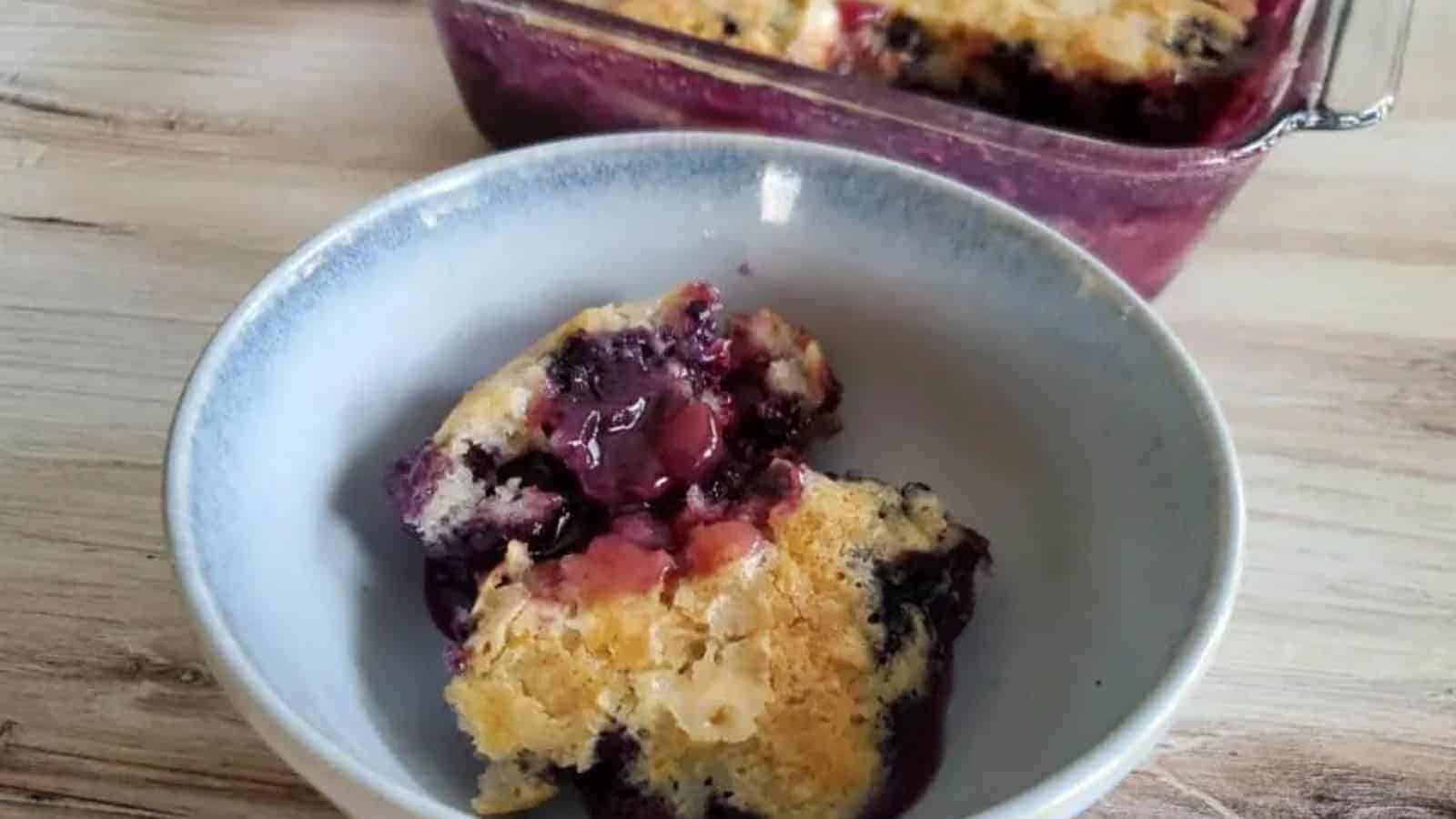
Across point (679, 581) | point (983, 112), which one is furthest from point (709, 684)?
point (983, 112)

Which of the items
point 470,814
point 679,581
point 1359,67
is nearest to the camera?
point 470,814

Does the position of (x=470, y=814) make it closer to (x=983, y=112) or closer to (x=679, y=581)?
(x=679, y=581)

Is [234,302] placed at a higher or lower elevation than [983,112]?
lower

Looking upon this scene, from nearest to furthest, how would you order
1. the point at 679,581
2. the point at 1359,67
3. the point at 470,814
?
the point at 470,814 < the point at 679,581 < the point at 1359,67

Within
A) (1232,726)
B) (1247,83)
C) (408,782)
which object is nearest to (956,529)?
(1232,726)

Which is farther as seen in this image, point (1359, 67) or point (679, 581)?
point (1359, 67)

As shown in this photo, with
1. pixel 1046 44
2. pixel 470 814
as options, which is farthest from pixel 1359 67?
pixel 470 814

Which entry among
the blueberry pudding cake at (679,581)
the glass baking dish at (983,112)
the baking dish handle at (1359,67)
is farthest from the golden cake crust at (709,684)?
the baking dish handle at (1359,67)

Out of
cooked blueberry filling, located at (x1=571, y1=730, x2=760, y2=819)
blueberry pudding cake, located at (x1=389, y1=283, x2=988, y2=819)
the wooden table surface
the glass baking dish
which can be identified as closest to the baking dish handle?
the glass baking dish
